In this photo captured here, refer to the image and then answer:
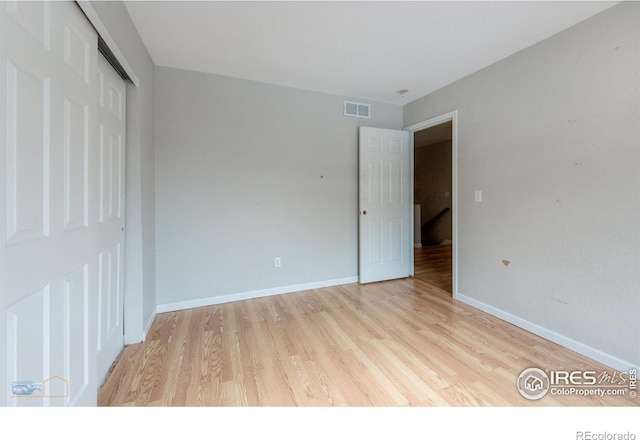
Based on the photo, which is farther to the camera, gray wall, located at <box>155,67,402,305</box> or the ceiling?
gray wall, located at <box>155,67,402,305</box>

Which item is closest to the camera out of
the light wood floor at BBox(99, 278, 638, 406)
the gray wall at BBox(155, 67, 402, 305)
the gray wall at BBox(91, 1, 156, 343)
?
the light wood floor at BBox(99, 278, 638, 406)

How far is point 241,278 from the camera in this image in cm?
277

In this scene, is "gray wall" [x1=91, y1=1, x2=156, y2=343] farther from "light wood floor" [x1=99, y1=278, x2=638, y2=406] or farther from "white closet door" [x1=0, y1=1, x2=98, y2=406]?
"white closet door" [x1=0, y1=1, x2=98, y2=406]

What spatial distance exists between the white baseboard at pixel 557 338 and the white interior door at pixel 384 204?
103 cm

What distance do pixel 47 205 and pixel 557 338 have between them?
320 centimetres

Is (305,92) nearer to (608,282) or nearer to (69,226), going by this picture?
(69,226)

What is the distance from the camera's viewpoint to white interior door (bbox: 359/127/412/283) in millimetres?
3232

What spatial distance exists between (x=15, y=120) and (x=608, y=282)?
3.15 m

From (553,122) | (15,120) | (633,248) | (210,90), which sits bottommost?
(633,248)

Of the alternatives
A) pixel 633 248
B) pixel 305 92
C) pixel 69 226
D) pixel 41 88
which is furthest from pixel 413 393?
pixel 305 92

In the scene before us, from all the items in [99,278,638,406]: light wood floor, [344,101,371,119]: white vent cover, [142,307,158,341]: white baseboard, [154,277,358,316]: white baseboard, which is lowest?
[99,278,638,406]: light wood floor

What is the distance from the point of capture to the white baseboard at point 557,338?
1.64 meters

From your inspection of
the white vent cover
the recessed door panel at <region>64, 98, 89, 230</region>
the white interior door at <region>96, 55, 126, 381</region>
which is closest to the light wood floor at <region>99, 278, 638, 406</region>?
the white interior door at <region>96, 55, 126, 381</region>

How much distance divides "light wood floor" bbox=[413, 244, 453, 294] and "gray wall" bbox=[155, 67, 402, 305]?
1.17 metres
